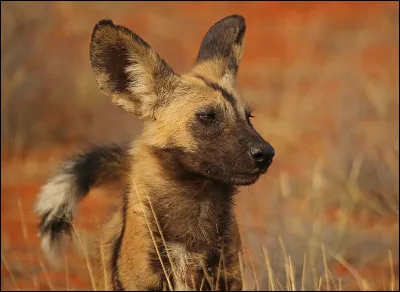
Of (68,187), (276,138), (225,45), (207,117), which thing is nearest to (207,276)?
(207,117)

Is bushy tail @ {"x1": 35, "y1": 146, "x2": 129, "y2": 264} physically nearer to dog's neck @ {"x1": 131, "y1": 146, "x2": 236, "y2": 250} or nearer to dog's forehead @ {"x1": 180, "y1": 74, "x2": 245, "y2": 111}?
dog's neck @ {"x1": 131, "y1": 146, "x2": 236, "y2": 250}

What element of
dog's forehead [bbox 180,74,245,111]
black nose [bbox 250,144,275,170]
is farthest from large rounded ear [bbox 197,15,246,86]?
black nose [bbox 250,144,275,170]

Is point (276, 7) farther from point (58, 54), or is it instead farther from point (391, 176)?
point (391, 176)

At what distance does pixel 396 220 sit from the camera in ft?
20.9

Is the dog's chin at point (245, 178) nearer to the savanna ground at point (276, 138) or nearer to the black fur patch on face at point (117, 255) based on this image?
the savanna ground at point (276, 138)

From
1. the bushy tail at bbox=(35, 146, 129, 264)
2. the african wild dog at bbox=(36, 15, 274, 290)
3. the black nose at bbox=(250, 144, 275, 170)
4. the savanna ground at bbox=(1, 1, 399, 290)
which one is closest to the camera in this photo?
the black nose at bbox=(250, 144, 275, 170)

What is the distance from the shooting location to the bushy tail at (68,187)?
13.3 ft

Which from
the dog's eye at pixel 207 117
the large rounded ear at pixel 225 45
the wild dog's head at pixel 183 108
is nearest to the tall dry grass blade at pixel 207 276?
the wild dog's head at pixel 183 108

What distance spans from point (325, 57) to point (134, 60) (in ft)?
30.5

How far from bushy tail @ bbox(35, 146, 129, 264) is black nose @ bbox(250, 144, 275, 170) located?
855mm

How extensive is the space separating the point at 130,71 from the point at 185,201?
611 mm

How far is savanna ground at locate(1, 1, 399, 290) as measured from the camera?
5.17 metres

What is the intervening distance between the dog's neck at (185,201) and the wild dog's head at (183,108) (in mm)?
49

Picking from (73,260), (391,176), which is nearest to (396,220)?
(391,176)
